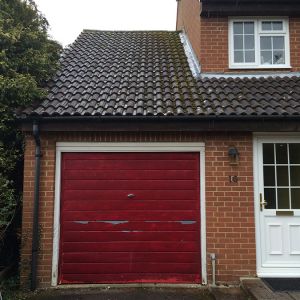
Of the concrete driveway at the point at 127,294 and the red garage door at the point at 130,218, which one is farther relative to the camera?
the red garage door at the point at 130,218

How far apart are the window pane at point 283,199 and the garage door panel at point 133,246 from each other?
1710 millimetres

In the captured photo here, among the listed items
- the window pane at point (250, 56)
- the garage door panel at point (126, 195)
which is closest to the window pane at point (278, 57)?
the window pane at point (250, 56)

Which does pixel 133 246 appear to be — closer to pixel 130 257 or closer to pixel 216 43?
pixel 130 257

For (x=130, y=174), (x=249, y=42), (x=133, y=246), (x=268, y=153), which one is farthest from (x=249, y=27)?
(x=133, y=246)

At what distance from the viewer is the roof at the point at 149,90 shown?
5996 millimetres

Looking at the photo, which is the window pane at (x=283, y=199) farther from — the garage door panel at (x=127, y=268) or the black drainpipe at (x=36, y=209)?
the black drainpipe at (x=36, y=209)

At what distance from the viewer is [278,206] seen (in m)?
6.15

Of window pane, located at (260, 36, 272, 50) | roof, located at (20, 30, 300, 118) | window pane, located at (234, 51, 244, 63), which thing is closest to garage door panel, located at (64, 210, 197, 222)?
roof, located at (20, 30, 300, 118)

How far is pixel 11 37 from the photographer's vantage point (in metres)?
6.32

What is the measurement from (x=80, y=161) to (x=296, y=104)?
4152mm

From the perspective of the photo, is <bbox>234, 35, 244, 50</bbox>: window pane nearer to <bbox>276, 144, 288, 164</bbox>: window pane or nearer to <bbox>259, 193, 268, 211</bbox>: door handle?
<bbox>276, 144, 288, 164</bbox>: window pane

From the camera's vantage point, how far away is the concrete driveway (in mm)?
5395

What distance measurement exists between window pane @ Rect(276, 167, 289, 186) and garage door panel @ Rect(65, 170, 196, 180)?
1574 mm

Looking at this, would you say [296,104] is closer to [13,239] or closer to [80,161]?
[80,161]
